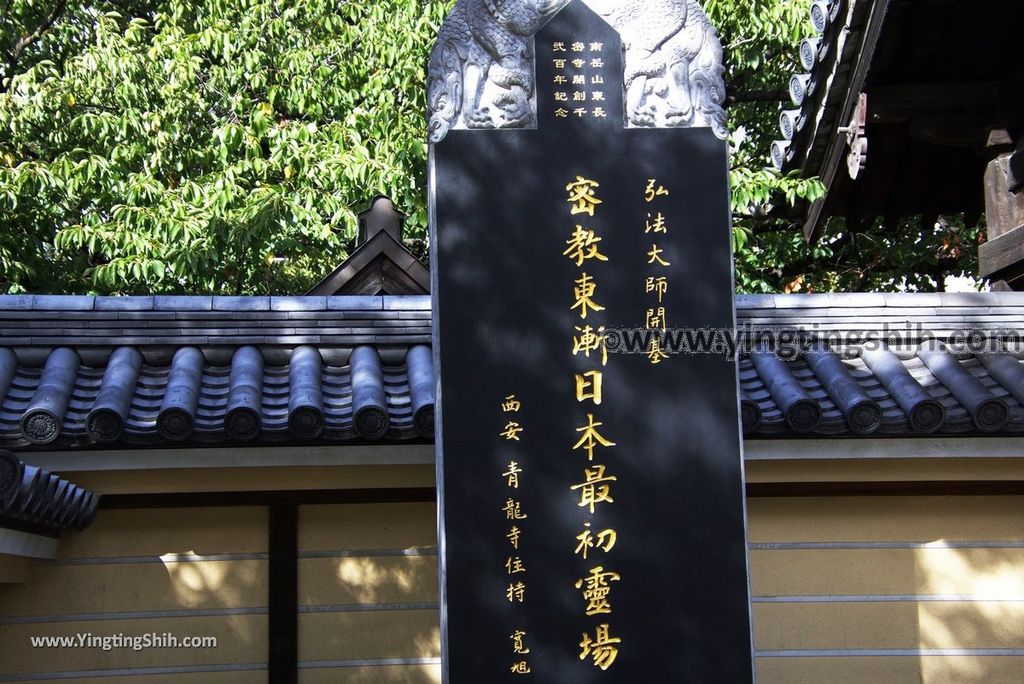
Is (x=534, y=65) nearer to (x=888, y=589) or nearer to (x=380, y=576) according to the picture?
(x=380, y=576)

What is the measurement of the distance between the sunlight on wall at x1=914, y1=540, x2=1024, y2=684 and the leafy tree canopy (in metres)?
5.19

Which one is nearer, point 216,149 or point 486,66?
point 486,66

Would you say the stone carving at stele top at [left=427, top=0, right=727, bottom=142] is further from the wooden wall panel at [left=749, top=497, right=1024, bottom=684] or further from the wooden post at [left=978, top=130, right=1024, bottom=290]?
the wooden post at [left=978, top=130, right=1024, bottom=290]

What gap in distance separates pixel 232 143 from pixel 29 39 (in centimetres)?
401

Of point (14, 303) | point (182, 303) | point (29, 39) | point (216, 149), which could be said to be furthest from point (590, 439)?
point (29, 39)

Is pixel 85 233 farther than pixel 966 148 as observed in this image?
Yes

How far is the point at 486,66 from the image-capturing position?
5.39m

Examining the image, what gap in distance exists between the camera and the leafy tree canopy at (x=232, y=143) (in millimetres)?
11703

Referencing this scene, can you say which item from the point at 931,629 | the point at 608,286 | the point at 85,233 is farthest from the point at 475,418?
the point at 85,233

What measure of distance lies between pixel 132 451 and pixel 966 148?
22.3 feet

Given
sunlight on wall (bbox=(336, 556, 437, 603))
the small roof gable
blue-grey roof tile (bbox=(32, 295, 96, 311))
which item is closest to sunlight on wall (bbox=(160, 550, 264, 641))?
sunlight on wall (bbox=(336, 556, 437, 603))

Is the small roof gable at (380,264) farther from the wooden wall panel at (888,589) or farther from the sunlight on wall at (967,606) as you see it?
the sunlight on wall at (967,606)

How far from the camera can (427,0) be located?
12.5 m

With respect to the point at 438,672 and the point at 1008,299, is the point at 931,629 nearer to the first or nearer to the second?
the point at 1008,299
